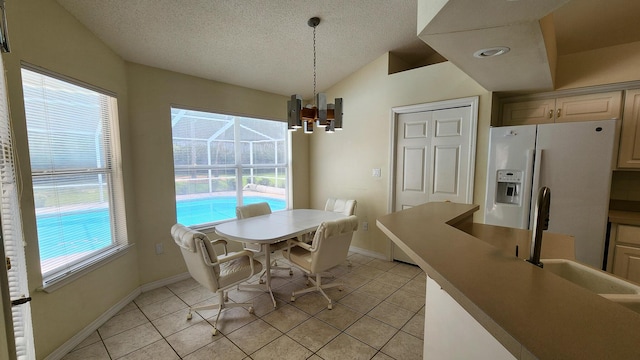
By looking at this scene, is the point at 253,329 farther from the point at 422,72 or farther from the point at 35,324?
the point at 422,72

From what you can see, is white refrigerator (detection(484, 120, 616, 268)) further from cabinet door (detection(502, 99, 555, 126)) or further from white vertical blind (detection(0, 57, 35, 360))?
white vertical blind (detection(0, 57, 35, 360))

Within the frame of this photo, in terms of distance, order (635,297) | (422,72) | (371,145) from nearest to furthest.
→ (635,297) → (422,72) → (371,145)

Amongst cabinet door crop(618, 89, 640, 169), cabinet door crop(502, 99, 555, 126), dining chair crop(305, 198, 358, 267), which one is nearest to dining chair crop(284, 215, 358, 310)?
dining chair crop(305, 198, 358, 267)

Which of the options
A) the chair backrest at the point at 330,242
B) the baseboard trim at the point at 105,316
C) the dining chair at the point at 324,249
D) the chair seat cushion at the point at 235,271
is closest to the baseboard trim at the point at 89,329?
the baseboard trim at the point at 105,316

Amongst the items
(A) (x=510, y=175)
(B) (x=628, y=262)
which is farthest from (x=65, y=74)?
(B) (x=628, y=262)

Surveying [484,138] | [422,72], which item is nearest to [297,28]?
[422,72]

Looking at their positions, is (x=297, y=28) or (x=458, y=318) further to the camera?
(x=297, y=28)

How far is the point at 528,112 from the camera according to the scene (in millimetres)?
2811

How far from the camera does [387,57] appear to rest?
133 inches

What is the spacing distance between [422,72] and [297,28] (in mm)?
1636

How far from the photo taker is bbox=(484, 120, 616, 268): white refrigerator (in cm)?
210

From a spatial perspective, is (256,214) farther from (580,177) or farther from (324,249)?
(580,177)

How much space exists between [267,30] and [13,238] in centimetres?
250

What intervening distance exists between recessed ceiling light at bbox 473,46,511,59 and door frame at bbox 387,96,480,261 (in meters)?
1.20
